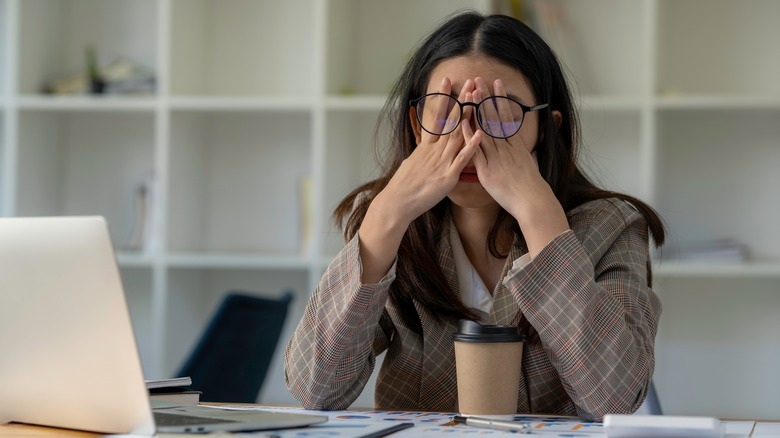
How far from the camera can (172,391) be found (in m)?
1.19

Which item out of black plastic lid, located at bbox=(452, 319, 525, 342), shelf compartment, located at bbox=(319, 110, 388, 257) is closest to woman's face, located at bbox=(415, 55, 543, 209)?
black plastic lid, located at bbox=(452, 319, 525, 342)

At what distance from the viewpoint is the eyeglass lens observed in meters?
1.36

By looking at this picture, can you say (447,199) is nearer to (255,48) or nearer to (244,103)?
(244,103)

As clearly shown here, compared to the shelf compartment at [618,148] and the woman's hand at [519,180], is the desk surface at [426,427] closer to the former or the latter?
the woman's hand at [519,180]

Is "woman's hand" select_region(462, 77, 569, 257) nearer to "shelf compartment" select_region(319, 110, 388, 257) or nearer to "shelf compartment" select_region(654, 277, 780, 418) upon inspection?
"shelf compartment" select_region(319, 110, 388, 257)

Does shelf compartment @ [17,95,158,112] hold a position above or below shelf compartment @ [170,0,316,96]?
below

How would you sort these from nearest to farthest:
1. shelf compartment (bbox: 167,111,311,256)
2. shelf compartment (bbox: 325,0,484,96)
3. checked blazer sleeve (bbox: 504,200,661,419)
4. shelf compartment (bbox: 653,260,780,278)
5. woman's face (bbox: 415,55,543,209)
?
checked blazer sleeve (bbox: 504,200,661,419), woman's face (bbox: 415,55,543,209), shelf compartment (bbox: 653,260,780,278), shelf compartment (bbox: 325,0,484,96), shelf compartment (bbox: 167,111,311,256)

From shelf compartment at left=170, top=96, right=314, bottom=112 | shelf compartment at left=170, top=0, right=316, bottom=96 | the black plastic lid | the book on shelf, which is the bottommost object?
the book on shelf

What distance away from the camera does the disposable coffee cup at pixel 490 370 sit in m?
1.07

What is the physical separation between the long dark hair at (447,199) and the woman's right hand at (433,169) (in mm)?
125

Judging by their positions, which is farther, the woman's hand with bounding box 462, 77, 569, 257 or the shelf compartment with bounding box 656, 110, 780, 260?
the shelf compartment with bounding box 656, 110, 780, 260

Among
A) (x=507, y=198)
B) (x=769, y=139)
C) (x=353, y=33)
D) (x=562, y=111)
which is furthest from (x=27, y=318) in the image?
(x=769, y=139)

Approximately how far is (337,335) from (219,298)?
79.3 inches

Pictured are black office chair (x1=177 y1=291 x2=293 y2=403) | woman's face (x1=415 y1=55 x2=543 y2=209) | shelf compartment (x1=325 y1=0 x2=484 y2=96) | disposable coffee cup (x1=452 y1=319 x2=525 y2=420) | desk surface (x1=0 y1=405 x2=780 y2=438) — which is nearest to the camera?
desk surface (x1=0 y1=405 x2=780 y2=438)
